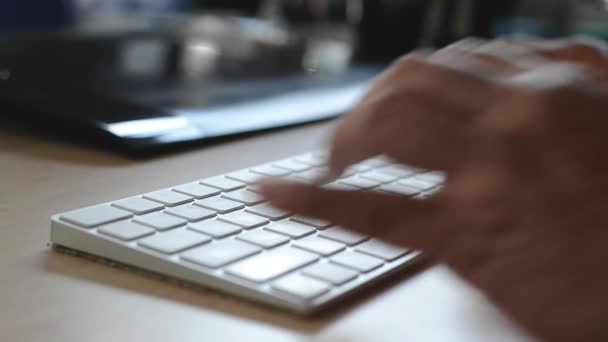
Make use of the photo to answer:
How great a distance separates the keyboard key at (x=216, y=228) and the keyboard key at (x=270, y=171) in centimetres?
11

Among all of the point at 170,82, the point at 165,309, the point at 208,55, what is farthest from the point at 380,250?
the point at 208,55

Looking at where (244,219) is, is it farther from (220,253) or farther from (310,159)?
(310,159)

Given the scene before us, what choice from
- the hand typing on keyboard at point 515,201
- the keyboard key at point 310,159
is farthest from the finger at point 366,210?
the keyboard key at point 310,159

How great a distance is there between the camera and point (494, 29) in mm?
1243

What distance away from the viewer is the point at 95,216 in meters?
0.43

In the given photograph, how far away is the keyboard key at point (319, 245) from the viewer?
0.42 m

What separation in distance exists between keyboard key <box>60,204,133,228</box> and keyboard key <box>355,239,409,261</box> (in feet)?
0.42

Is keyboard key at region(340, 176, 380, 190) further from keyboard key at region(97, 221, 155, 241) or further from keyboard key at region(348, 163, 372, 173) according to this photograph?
keyboard key at region(97, 221, 155, 241)

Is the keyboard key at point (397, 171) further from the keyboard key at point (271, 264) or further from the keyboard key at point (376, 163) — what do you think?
the keyboard key at point (271, 264)

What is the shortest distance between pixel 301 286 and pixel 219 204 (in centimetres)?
11

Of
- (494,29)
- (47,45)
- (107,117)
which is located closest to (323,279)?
(107,117)

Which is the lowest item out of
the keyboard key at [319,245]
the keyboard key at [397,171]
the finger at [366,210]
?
the keyboard key at [397,171]

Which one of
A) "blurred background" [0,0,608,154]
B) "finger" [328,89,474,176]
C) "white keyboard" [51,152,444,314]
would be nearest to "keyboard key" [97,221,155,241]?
"white keyboard" [51,152,444,314]

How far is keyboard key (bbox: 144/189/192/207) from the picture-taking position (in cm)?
47
